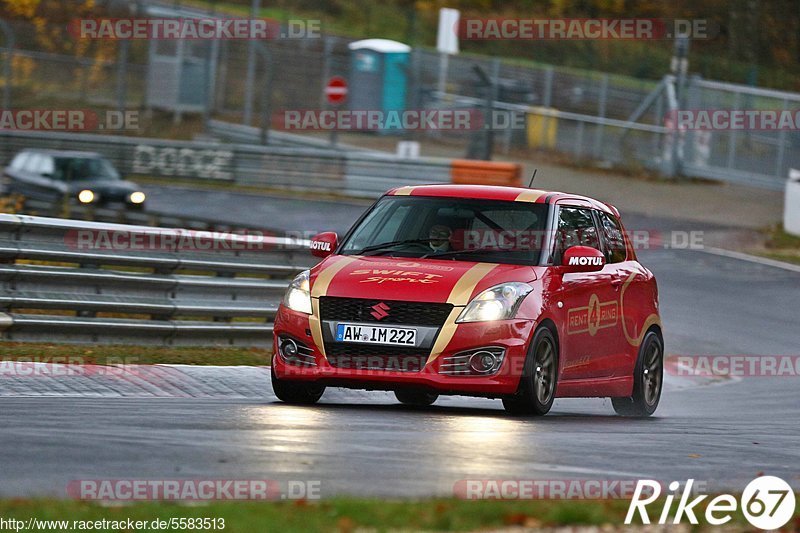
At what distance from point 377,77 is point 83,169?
1591cm

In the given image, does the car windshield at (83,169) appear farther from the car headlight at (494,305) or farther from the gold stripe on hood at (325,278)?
the car headlight at (494,305)

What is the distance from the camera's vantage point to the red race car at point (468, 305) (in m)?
10.3

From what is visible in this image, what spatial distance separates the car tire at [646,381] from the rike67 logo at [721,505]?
15.8 ft

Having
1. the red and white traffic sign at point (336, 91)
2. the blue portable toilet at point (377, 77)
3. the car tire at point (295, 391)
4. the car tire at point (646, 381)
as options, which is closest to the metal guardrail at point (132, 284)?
the car tire at point (295, 391)

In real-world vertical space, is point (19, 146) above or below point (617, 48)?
below

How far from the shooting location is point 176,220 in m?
27.8

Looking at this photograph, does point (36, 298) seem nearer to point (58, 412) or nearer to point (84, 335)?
point (84, 335)

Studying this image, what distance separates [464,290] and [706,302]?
1233 cm

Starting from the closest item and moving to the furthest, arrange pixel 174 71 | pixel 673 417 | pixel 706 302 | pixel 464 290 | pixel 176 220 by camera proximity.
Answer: pixel 464 290, pixel 673 417, pixel 706 302, pixel 176 220, pixel 174 71

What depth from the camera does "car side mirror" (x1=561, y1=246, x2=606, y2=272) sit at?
11.0 metres

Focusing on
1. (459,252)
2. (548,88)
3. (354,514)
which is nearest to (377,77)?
(548,88)

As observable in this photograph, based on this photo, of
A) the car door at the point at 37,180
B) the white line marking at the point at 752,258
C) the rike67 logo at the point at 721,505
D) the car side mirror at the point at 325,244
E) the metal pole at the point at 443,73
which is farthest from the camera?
the metal pole at the point at 443,73

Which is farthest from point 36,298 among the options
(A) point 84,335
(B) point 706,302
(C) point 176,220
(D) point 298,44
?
(D) point 298,44

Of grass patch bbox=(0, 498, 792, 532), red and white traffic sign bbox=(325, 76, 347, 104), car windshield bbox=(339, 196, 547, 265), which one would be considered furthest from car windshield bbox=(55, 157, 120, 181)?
grass patch bbox=(0, 498, 792, 532)
